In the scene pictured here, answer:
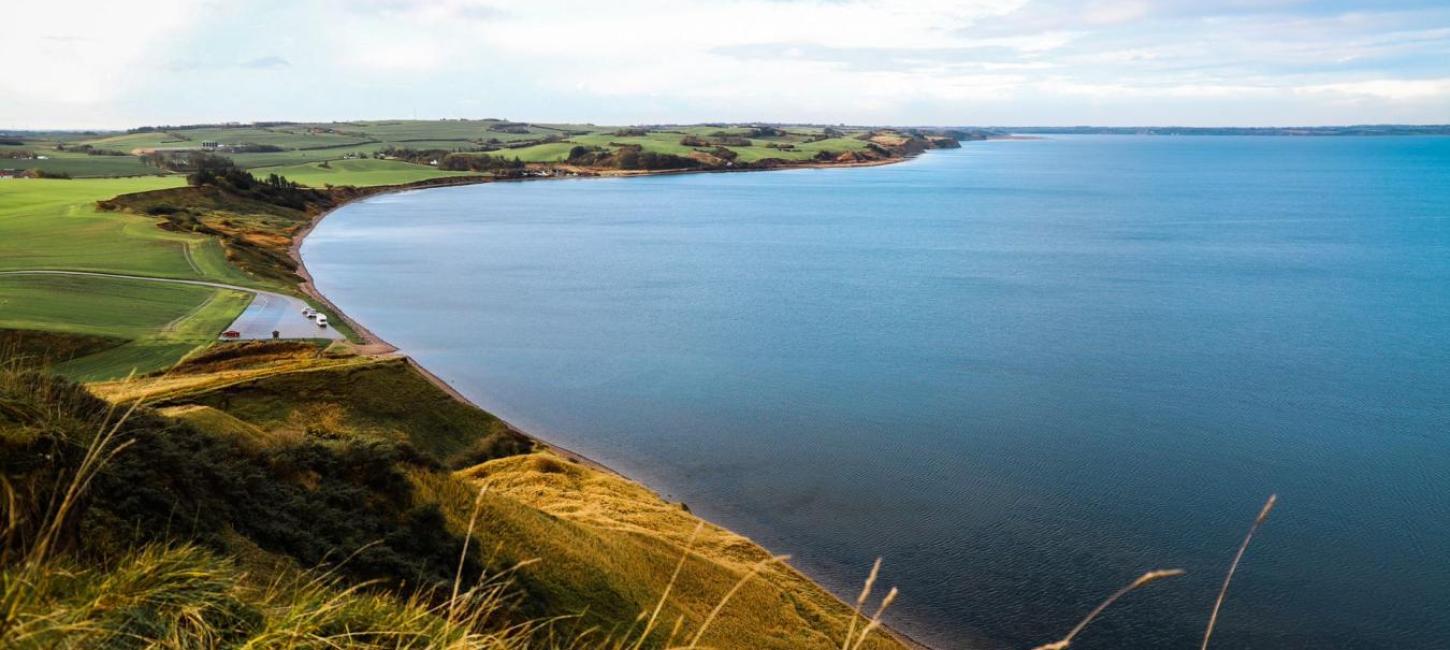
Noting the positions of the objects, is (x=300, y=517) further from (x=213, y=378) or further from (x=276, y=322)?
(x=276, y=322)

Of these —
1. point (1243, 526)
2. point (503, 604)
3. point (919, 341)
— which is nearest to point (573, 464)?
point (503, 604)

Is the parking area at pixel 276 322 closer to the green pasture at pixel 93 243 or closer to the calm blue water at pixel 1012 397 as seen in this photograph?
the calm blue water at pixel 1012 397

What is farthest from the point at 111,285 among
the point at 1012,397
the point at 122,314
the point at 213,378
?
the point at 1012,397

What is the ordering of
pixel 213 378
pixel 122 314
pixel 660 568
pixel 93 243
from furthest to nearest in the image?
1. pixel 93 243
2. pixel 122 314
3. pixel 213 378
4. pixel 660 568

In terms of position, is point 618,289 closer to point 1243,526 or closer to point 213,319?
point 213,319

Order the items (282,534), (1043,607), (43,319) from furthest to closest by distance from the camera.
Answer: (43,319) → (1043,607) → (282,534)

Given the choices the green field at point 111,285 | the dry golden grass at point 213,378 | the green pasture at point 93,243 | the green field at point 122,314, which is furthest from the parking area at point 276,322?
the green pasture at point 93,243

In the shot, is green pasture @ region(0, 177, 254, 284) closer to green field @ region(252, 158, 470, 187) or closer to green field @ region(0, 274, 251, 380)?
green field @ region(0, 274, 251, 380)
